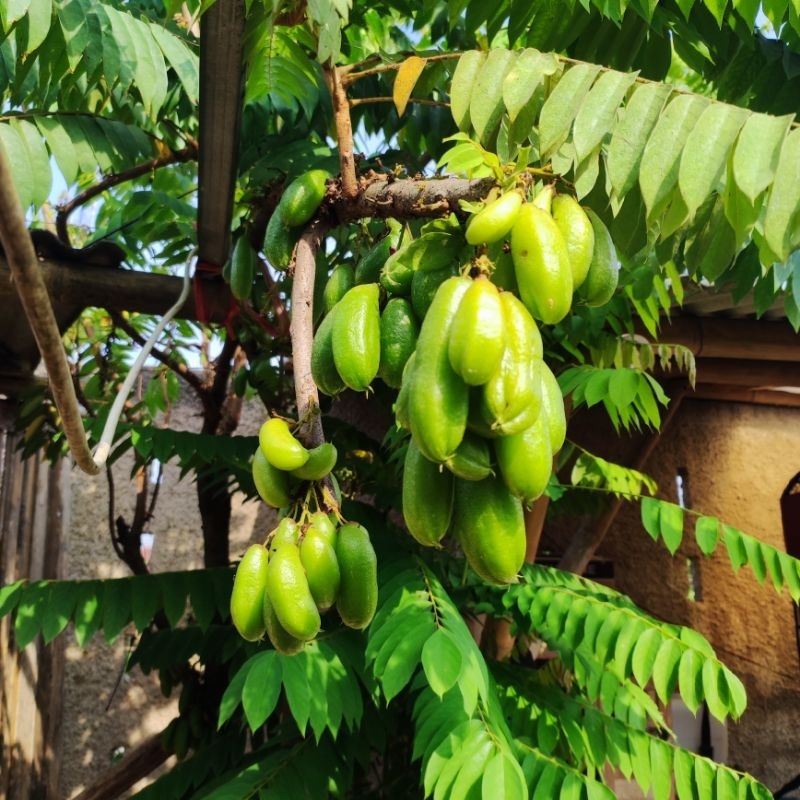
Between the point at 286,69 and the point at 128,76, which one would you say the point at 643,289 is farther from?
the point at 128,76

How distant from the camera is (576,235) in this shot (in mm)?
910

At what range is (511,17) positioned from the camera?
1865 millimetres

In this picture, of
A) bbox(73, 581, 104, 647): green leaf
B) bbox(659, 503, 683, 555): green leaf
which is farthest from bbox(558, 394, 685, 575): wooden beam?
bbox(73, 581, 104, 647): green leaf

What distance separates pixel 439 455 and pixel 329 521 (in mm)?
227

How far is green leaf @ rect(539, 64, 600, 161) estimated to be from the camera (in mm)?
1104

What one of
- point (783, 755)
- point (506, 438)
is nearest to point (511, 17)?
point (506, 438)

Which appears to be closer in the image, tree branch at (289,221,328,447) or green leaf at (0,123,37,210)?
tree branch at (289,221,328,447)

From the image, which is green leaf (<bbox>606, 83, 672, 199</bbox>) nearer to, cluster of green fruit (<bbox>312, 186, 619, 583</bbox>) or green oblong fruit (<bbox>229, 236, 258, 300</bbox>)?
cluster of green fruit (<bbox>312, 186, 619, 583</bbox>)

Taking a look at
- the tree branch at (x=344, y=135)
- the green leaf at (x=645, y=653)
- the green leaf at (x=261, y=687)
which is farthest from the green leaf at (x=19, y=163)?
the green leaf at (x=645, y=653)

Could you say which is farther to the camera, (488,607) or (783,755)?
(783,755)

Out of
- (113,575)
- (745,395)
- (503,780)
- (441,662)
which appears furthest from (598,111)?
(113,575)

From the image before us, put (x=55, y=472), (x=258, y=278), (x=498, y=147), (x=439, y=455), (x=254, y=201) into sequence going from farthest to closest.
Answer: (x=55, y=472) → (x=258, y=278) → (x=254, y=201) → (x=498, y=147) → (x=439, y=455)

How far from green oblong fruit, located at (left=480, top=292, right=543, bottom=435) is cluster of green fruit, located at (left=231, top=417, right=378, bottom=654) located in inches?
8.5

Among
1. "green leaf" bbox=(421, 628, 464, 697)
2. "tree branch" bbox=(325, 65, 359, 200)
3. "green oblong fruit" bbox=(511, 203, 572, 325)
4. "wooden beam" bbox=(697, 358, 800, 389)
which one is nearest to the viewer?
"green oblong fruit" bbox=(511, 203, 572, 325)
